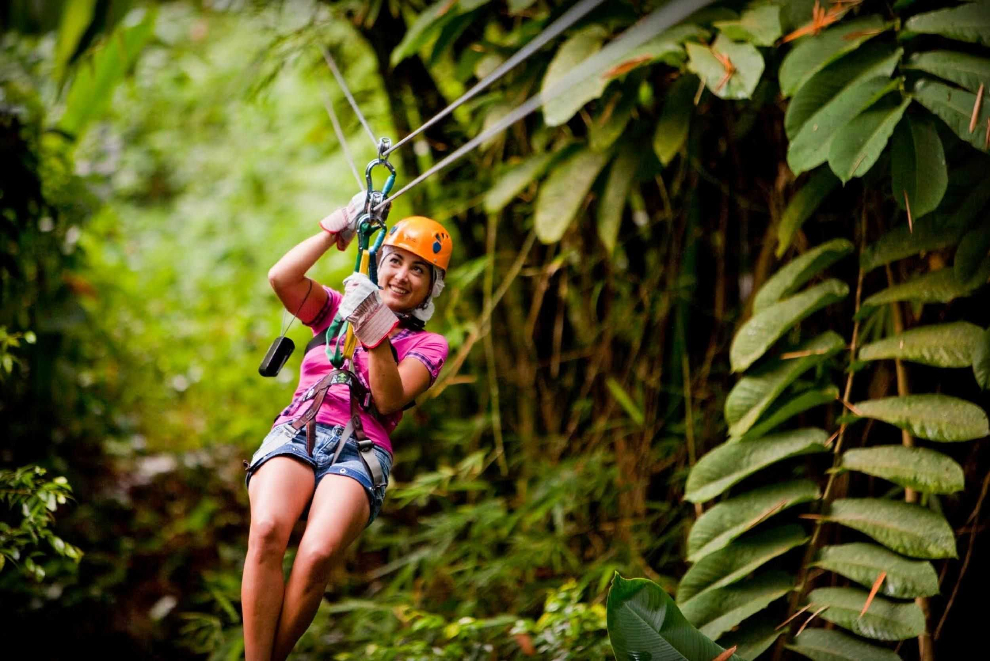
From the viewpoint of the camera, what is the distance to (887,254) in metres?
2.08

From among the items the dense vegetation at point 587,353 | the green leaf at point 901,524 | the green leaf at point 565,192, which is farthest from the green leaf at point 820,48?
the green leaf at point 901,524

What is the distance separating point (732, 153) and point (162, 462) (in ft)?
9.28

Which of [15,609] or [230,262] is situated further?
[230,262]

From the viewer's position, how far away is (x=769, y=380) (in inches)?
84.7

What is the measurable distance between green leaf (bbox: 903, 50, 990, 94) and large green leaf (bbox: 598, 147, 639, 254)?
28.5 inches

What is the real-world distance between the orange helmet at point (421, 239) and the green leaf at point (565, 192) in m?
0.55

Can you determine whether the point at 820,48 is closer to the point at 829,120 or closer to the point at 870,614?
the point at 829,120

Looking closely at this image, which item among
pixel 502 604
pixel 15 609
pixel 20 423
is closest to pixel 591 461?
pixel 502 604

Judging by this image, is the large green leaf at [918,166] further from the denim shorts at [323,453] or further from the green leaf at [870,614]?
the denim shorts at [323,453]

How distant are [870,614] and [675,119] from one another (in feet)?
4.24

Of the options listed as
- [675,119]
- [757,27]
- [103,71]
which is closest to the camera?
[757,27]

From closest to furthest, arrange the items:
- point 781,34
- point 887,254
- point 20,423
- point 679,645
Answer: point 679,645 → point 781,34 → point 887,254 → point 20,423

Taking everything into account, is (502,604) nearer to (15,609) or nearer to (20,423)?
(15,609)

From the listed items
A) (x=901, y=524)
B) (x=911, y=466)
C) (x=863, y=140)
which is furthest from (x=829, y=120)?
(x=901, y=524)
